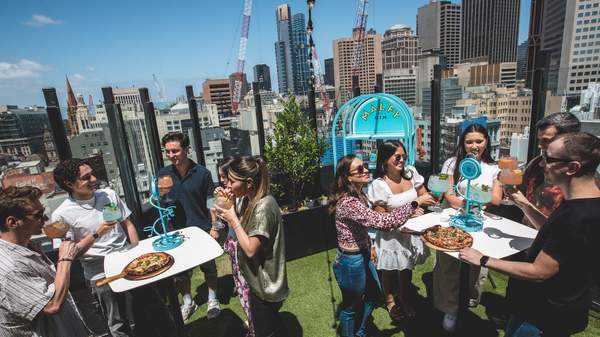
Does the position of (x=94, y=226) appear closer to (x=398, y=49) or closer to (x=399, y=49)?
(x=398, y=49)

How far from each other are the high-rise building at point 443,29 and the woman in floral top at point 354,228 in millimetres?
160954

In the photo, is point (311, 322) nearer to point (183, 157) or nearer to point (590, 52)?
point (183, 157)

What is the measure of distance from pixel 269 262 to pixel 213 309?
1.80 metres

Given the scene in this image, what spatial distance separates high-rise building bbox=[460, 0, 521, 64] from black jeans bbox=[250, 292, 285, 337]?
161 metres

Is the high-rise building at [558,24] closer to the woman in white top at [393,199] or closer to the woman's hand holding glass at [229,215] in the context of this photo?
the woman in white top at [393,199]

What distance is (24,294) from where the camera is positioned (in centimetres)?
166

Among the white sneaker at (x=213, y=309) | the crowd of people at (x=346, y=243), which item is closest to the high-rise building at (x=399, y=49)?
the crowd of people at (x=346, y=243)

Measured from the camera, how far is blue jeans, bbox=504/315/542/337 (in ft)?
5.64

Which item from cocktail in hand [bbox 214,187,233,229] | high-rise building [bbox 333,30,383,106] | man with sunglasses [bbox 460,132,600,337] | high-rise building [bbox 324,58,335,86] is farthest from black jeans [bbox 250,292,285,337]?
high-rise building [bbox 324,58,335,86]

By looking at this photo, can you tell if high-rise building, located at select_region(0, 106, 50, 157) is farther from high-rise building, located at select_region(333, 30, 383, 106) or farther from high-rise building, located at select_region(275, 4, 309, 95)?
high-rise building, located at select_region(275, 4, 309, 95)

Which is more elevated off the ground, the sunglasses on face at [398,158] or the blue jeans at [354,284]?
the sunglasses on face at [398,158]

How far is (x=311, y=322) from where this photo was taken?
10.6ft

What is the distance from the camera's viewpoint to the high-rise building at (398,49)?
122m

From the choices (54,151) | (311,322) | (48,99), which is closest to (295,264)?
(311,322)
